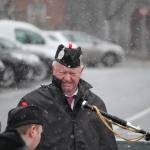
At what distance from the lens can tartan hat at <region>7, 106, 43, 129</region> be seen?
3.14 m

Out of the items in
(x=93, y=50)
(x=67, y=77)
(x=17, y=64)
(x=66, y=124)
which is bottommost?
(x=17, y=64)

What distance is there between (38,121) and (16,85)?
893 centimetres

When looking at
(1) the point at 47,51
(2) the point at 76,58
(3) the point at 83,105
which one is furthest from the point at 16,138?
(1) the point at 47,51

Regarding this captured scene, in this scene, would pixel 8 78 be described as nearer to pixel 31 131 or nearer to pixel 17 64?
pixel 17 64

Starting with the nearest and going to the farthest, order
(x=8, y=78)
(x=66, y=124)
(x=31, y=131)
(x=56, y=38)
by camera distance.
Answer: (x=31, y=131), (x=66, y=124), (x=8, y=78), (x=56, y=38)

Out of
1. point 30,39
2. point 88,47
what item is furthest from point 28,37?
point 88,47

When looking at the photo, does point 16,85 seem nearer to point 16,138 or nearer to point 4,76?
point 4,76

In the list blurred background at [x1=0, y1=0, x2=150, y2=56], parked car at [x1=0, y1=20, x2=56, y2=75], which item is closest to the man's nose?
parked car at [x1=0, y1=20, x2=56, y2=75]

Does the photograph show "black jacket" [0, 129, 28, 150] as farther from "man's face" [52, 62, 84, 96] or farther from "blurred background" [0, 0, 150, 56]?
"blurred background" [0, 0, 150, 56]

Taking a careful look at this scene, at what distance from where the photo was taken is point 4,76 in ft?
40.0

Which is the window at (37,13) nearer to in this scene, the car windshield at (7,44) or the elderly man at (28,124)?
the car windshield at (7,44)

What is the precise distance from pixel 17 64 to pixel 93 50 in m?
4.03

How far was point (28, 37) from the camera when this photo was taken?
14.5 m

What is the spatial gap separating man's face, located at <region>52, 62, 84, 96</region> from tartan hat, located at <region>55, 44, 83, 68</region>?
3 cm
